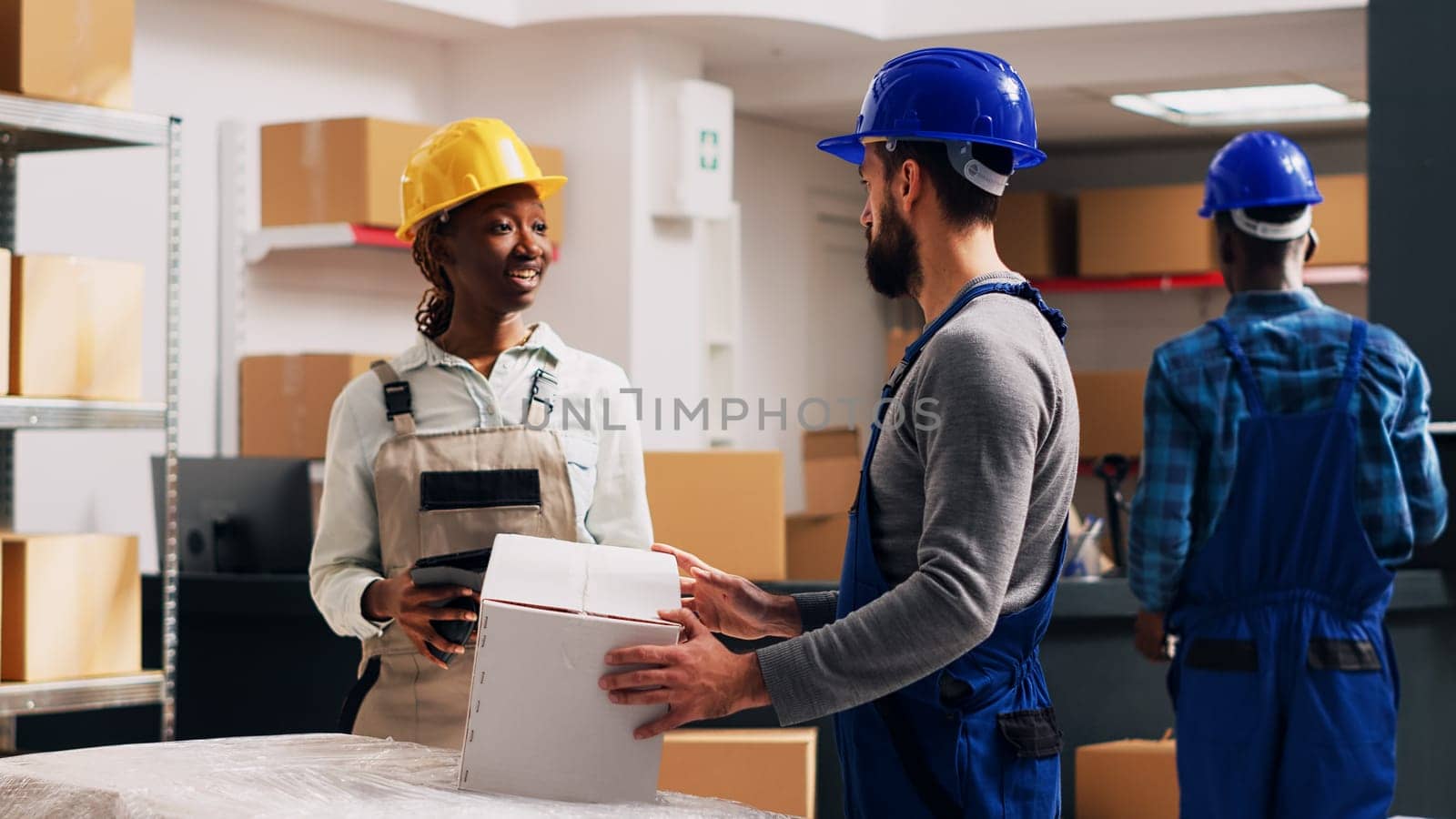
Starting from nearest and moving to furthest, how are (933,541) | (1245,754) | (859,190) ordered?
(933,541)
(1245,754)
(859,190)

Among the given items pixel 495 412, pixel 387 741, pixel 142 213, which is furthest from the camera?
pixel 142 213

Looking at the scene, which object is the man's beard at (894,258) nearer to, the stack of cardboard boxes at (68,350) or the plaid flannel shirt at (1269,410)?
the plaid flannel shirt at (1269,410)

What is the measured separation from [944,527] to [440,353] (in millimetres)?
1079

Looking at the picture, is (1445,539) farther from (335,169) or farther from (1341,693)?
(335,169)

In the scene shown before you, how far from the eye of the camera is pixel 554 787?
1.60 m

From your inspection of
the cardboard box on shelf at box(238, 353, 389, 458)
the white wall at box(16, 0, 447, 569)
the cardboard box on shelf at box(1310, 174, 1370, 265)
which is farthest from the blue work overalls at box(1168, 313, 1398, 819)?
the cardboard box on shelf at box(1310, 174, 1370, 265)

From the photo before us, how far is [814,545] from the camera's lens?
203 inches

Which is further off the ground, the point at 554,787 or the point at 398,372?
the point at 398,372

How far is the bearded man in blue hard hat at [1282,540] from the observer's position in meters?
2.72

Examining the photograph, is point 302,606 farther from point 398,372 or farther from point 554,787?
point 554,787

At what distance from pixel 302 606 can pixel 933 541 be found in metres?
2.67

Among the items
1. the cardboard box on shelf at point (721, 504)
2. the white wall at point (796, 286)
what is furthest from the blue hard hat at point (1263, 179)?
the white wall at point (796, 286)

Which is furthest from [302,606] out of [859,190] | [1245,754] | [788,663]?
[859,190]

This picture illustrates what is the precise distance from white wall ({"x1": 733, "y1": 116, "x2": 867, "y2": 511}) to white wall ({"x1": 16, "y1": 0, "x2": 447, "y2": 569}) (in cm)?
189
